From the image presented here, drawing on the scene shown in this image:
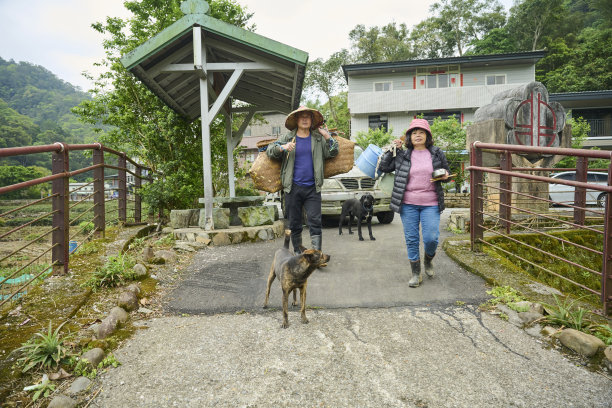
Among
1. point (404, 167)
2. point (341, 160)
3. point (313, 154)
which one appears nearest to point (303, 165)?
point (313, 154)

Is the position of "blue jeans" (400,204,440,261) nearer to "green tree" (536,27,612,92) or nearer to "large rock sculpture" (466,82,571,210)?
"large rock sculpture" (466,82,571,210)

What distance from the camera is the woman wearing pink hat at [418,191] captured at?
3.78 metres

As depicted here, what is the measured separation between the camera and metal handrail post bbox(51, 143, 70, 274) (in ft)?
11.4

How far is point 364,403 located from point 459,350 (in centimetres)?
93

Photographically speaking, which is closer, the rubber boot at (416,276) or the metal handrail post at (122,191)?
the rubber boot at (416,276)

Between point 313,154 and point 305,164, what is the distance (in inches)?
6.2

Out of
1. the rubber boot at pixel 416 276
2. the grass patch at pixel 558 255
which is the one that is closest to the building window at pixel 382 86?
the grass patch at pixel 558 255

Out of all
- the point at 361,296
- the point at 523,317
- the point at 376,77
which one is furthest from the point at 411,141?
the point at 376,77

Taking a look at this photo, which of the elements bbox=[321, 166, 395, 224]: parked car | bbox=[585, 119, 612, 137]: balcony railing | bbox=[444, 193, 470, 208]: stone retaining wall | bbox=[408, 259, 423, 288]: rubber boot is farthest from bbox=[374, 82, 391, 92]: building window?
bbox=[408, 259, 423, 288]: rubber boot

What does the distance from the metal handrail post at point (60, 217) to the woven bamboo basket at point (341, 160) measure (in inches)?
113

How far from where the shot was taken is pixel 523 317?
289 cm

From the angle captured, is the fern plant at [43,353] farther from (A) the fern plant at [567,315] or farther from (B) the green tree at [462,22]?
(B) the green tree at [462,22]

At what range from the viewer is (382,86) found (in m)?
24.6

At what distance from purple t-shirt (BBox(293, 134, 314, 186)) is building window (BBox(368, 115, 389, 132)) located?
842 inches
